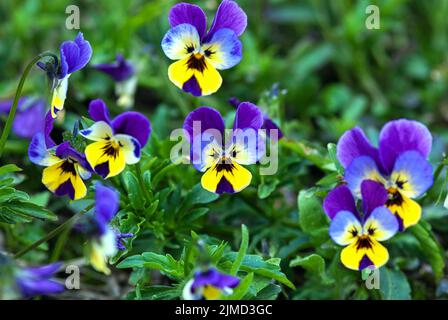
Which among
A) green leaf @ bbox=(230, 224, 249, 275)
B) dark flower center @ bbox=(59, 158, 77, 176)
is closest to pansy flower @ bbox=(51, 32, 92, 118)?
dark flower center @ bbox=(59, 158, 77, 176)

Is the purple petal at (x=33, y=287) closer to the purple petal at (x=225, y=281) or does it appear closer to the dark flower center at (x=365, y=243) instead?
the purple petal at (x=225, y=281)

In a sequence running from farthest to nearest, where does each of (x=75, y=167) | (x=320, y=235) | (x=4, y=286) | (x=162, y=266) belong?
(x=320, y=235)
(x=75, y=167)
(x=162, y=266)
(x=4, y=286)

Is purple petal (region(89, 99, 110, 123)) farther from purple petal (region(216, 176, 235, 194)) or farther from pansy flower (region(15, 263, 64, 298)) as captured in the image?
pansy flower (region(15, 263, 64, 298))

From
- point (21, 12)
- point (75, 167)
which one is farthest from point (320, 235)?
point (21, 12)

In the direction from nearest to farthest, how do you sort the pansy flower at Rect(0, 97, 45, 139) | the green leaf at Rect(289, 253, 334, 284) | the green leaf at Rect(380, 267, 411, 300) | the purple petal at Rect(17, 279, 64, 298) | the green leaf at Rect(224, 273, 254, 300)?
1. the purple petal at Rect(17, 279, 64, 298)
2. the green leaf at Rect(224, 273, 254, 300)
3. the green leaf at Rect(289, 253, 334, 284)
4. the green leaf at Rect(380, 267, 411, 300)
5. the pansy flower at Rect(0, 97, 45, 139)

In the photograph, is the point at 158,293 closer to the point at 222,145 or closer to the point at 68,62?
the point at 222,145

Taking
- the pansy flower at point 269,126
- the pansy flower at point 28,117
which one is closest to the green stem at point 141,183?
the pansy flower at point 269,126

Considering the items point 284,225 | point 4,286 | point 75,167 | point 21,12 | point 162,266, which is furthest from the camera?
point 21,12
